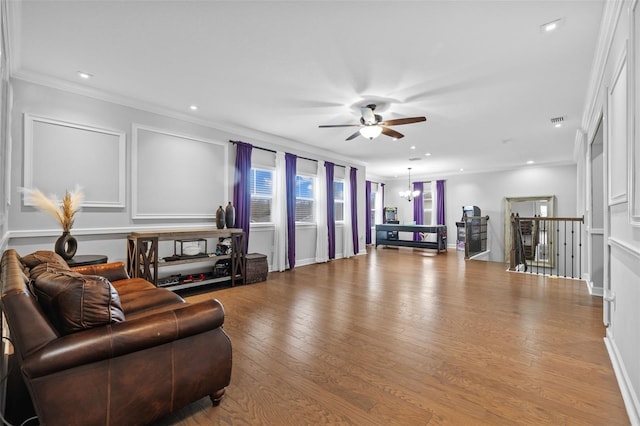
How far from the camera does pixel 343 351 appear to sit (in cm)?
240

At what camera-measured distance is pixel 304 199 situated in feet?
21.9

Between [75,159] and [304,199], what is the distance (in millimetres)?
4138

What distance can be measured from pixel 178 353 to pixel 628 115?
2973 millimetres

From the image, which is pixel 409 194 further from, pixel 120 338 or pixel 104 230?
pixel 120 338

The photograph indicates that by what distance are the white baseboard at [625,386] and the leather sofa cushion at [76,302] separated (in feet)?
9.18

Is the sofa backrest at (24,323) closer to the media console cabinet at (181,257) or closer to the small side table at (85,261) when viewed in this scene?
the small side table at (85,261)

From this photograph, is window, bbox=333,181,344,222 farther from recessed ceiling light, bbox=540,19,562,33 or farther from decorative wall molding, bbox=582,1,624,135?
recessed ceiling light, bbox=540,19,562,33

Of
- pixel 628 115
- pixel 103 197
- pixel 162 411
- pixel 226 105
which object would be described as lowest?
pixel 162 411

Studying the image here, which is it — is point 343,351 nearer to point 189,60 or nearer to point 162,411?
point 162,411

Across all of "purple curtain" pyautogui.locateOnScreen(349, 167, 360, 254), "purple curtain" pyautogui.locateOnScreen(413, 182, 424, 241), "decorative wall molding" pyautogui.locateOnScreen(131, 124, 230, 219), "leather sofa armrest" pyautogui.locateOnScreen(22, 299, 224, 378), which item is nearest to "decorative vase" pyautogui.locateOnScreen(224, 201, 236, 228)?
"decorative wall molding" pyautogui.locateOnScreen(131, 124, 230, 219)

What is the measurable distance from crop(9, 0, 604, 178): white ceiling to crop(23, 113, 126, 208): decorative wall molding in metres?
0.54

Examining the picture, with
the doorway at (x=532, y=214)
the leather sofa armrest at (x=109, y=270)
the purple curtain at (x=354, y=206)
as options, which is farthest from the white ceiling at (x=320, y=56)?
the doorway at (x=532, y=214)

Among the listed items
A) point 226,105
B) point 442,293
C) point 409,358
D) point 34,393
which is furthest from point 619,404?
point 226,105

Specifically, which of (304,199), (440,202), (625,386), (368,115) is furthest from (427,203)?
(625,386)
